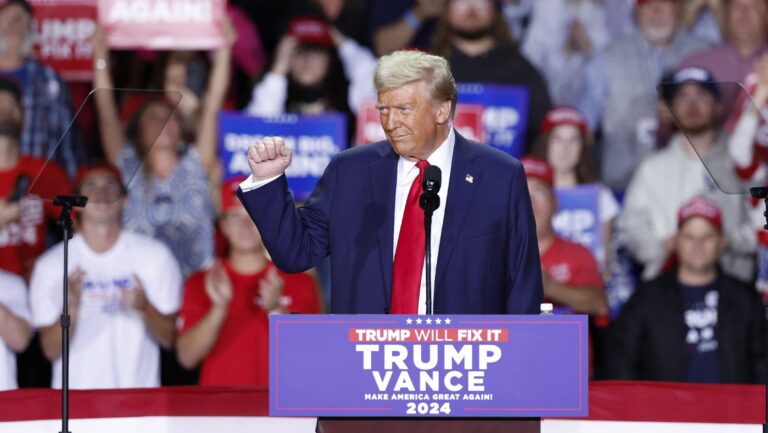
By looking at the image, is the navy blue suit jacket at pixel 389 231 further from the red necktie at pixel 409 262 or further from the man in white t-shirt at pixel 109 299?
the man in white t-shirt at pixel 109 299

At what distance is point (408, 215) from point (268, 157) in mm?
368

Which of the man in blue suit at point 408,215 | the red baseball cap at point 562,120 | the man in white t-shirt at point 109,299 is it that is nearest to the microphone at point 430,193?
the man in blue suit at point 408,215

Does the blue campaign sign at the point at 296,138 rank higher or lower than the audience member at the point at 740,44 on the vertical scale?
lower

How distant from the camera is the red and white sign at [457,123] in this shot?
6223 millimetres

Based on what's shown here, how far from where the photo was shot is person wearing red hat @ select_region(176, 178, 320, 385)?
19.2 feet

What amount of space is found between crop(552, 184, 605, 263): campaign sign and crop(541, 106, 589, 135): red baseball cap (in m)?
0.32

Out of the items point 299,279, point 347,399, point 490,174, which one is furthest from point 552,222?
point 347,399

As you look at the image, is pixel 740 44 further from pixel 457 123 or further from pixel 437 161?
pixel 437 161

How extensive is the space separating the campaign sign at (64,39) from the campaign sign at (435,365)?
14.0ft

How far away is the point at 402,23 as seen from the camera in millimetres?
6855

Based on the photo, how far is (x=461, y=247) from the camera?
10.3ft

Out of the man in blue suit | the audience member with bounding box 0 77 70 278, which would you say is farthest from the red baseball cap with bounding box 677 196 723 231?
the man in blue suit

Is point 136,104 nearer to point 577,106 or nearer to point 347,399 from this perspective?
point 577,106

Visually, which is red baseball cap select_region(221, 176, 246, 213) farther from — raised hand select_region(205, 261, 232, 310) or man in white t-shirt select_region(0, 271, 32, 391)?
man in white t-shirt select_region(0, 271, 32, 391)
